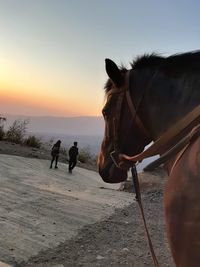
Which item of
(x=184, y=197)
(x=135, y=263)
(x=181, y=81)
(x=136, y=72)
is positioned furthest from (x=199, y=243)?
(x=135, y=263)

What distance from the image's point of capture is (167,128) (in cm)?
284

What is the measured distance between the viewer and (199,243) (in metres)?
2.18

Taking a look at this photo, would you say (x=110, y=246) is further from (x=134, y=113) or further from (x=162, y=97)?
(x=162, y=97)

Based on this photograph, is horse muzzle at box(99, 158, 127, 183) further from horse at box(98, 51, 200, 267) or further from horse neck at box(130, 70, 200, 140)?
horse neck at box(130, 70, 200, 140)

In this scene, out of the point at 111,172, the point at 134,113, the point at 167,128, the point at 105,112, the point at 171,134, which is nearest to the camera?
the point at 171,134

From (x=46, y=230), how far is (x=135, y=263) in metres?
2.00

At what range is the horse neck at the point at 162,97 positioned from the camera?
2.71m

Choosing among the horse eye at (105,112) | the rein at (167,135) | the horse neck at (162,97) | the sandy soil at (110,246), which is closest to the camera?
the rein at (167,135)

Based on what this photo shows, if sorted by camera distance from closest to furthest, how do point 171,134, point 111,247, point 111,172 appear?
point 171,134 → point 111,172 → point 111,247

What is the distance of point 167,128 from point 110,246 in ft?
15.0

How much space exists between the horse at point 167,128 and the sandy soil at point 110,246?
10.3ft

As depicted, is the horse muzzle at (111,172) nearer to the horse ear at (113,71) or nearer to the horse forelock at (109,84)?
the horse forelock at (109,84)

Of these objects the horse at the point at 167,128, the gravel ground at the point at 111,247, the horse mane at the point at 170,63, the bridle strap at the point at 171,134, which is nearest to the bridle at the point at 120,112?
the horse at the point at 167,128

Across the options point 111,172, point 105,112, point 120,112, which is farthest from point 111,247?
point 120,112
